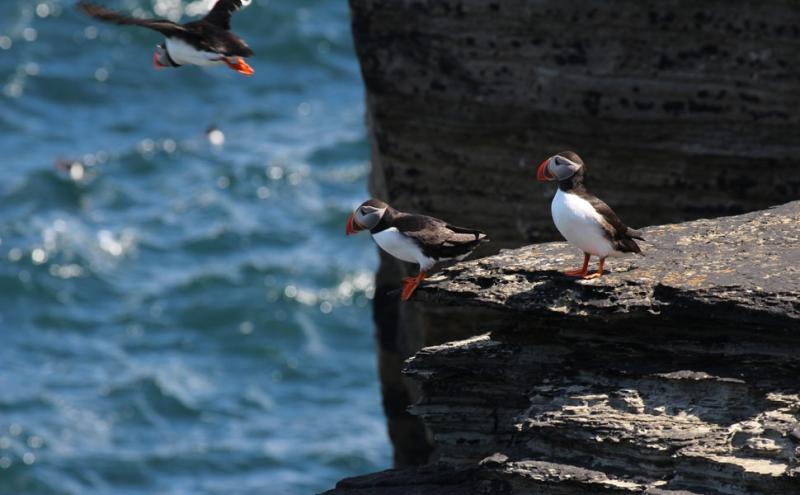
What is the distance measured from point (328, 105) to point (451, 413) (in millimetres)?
25909

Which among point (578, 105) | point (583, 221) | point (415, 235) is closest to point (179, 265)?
point (578, 105)

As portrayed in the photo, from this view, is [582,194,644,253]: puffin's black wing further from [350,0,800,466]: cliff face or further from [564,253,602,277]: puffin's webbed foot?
[350,0,800,466]: cliff face

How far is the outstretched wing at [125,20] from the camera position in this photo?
36.0 feet

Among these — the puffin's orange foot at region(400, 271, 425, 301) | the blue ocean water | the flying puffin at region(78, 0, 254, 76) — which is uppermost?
the flying puffin at region(78, 0, 254, 76)

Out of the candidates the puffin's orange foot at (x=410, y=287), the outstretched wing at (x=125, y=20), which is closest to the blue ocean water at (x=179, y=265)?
the outstretched wing at (x=125, y=20)

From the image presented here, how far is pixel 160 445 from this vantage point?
2598 cm

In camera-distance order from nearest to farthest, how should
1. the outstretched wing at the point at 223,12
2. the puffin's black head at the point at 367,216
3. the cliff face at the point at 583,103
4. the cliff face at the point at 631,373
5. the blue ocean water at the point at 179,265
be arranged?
the cliff face at the point at 631,373, the puffin's black head at the point at 367,216, the outstretched wing at the point at 223,12, the cliff face at the point at 583,103, the blue ocean water at the point at 179,265

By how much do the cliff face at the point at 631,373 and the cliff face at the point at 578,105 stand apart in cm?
369

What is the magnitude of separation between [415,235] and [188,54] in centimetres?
264

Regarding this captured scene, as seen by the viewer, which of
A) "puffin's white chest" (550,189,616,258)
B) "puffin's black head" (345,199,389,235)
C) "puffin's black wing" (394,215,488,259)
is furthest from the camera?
"puffin's black head" (345,199,389,235)

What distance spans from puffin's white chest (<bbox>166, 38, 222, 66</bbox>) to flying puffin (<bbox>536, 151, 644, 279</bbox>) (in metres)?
3.12

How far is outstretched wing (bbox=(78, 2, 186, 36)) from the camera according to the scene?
11.0 m

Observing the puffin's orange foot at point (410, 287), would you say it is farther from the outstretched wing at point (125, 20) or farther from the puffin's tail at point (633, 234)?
the outstretched wing at point (125, 20)

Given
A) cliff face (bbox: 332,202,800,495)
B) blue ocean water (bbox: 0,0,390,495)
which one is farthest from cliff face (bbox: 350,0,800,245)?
blue ocean water (bbox: 0,0,390,495)
